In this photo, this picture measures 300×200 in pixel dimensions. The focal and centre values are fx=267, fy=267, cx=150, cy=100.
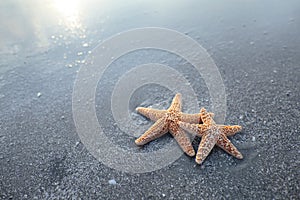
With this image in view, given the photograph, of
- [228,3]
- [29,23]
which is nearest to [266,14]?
[228,3]

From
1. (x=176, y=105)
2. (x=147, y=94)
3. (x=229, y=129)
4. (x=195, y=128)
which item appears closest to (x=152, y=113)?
(x=176, y=105)

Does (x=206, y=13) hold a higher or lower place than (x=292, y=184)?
higher

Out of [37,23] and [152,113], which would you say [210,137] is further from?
[37,23]

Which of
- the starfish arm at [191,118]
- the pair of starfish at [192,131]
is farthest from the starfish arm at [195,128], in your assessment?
the starfish arm at [191,118]

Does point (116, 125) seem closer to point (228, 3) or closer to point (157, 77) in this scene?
point (157, 77)

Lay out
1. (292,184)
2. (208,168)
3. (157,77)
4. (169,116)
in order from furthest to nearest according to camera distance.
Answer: (157,77), (169,116), (208,168), (292,184)

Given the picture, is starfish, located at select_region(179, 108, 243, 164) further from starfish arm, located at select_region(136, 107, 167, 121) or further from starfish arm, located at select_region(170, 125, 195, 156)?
starfish arm, located at select_region(136, 107, 167, 121)
